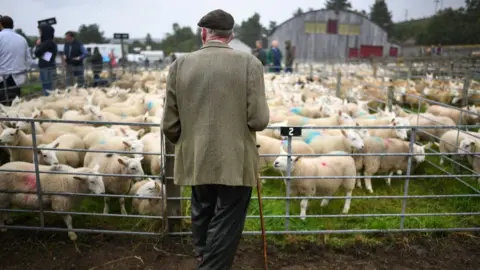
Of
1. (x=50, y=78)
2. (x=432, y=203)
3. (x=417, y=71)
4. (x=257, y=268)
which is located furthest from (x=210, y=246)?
(x=417, y=71)

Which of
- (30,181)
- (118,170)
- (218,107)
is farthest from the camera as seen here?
(118,170)

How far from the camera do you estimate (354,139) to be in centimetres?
604

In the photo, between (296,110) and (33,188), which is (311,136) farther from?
(33,188)

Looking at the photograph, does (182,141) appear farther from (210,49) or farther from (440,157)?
(440,157)

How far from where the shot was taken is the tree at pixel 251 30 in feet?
291

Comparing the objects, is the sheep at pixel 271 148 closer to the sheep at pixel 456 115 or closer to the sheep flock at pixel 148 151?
the sheep flock at pixel 148 151

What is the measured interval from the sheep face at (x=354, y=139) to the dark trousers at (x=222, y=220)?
365 cm

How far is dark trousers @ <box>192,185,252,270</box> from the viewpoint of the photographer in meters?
2.69

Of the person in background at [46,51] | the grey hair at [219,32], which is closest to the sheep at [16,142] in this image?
the grey hair at [219,32]

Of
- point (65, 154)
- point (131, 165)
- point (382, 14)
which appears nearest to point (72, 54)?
point (65, 154)

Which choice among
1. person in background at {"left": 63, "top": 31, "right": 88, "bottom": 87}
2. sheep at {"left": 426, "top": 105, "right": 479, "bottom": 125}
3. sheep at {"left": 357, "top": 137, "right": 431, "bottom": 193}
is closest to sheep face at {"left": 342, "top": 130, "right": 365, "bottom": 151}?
sheep at {"left": 357, "top": 137, "right": 431, "bottom": 193}

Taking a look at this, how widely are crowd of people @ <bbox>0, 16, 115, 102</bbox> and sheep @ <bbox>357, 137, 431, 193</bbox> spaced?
22.4ft

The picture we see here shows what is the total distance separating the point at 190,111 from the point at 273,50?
52.4ft

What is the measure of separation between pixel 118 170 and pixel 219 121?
120 inches
